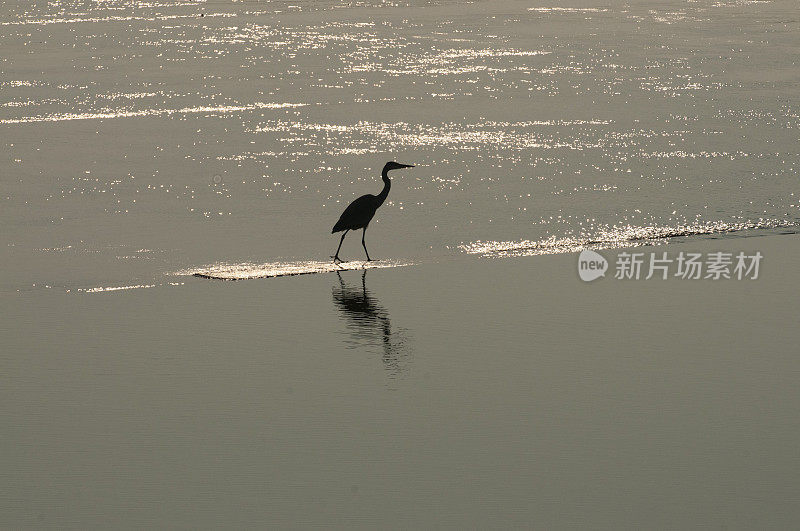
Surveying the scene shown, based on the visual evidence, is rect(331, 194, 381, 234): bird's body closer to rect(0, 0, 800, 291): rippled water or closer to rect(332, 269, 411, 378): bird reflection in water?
rect(0, 0, 800, 291): rippled water

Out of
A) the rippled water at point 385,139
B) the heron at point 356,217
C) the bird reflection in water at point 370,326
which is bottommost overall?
the rippled water at point 385,139

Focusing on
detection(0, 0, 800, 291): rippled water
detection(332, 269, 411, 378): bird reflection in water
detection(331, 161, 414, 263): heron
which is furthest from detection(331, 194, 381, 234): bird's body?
detection(332, 269, 411, 378): bird reflection in water

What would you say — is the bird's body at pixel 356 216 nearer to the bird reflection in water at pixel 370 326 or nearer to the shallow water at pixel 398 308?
the shallow water at pixel 398 308

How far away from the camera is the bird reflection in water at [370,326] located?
1276cm

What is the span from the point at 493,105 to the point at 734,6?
26.1m

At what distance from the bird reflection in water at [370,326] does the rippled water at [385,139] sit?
1720 millimetres

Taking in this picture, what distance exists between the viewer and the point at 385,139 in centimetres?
2559

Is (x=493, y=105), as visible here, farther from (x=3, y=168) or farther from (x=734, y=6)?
(x=734, y=6)

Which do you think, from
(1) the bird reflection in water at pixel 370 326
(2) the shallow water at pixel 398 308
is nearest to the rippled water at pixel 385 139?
(2) the shallow water at pixel 398 308

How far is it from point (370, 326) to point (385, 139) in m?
12.1

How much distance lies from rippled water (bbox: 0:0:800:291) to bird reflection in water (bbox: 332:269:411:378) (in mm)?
1720

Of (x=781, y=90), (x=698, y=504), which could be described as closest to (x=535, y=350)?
(x=698, y=504)

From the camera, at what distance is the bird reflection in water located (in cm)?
1276

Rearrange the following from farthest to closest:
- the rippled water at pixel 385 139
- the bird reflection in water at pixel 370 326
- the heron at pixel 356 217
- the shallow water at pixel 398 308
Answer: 1. the rippled water at pixel 385 139
2. the heron at pixel 356 217
3. the bird reflection in water at pixel 370 326
4. the shallow water at pixel 398 308
